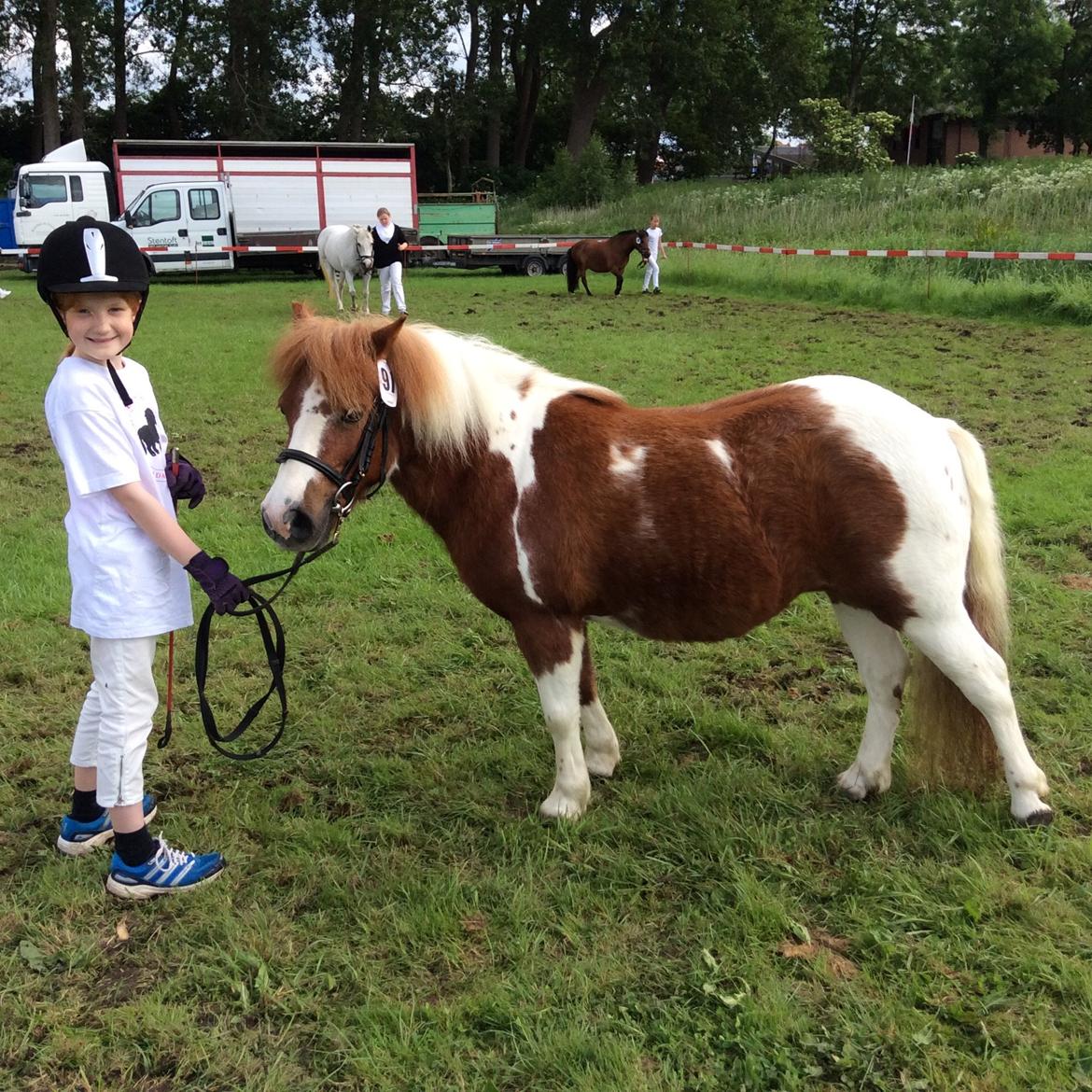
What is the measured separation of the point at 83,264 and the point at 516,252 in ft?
79.4

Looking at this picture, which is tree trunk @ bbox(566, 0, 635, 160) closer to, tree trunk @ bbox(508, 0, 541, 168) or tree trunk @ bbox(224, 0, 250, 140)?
tree trunk @ bbox(508, 0, 541, 168)

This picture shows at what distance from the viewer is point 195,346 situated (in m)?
12.5

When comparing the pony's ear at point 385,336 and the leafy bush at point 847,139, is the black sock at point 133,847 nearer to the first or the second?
the pony's ear at point 385,336

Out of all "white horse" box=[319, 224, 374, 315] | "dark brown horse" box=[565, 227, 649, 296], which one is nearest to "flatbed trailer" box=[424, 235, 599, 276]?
"dark brown horse" box=[565, 227, 649, 296]

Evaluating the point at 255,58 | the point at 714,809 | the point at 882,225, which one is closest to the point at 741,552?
the point at 714,809

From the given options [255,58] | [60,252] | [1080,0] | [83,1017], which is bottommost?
[83,1017]

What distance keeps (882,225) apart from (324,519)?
20611 mm

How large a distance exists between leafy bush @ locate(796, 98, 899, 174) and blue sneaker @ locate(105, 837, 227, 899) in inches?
1610

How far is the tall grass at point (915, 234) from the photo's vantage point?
14211 mm

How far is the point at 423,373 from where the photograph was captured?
2852mm

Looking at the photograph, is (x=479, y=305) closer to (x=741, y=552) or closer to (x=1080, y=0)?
(x=741, y=552)

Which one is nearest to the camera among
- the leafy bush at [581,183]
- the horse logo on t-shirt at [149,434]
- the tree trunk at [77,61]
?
the horse logo on t-shirt at [149,434]

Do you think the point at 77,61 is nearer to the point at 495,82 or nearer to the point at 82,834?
the point at 495,82

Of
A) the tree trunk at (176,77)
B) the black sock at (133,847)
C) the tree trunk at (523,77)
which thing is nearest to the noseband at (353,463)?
the black sock at (133,847)
